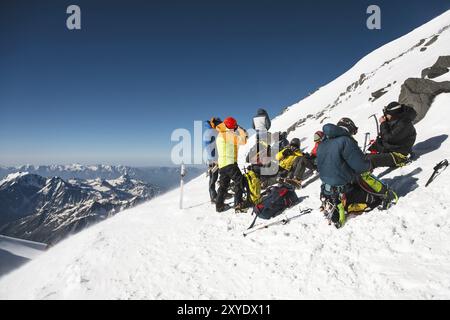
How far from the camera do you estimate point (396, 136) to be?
8.11 m

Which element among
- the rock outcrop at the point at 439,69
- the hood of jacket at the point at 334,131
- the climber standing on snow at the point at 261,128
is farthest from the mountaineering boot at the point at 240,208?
the rock outcrop at the point at 439,69

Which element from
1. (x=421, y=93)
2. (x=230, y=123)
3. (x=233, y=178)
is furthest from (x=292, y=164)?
(x=421, y=93)

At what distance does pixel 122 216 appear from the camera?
9742mm

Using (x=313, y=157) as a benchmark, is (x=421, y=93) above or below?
above

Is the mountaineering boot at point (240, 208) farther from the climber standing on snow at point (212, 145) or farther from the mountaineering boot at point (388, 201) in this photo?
the mountaineering boot at point (388, 201)

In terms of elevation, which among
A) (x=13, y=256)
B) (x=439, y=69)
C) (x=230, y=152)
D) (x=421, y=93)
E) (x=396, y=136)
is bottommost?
(x=13, y=256)

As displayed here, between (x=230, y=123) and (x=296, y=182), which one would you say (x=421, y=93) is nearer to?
(x=296, y=182)

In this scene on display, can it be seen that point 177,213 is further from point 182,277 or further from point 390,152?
point 390,152

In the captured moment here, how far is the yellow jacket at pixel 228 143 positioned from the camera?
8289 mm

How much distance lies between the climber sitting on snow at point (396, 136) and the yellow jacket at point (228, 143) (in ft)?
14.0

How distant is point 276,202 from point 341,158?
2348mm
